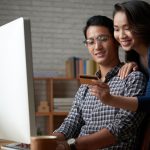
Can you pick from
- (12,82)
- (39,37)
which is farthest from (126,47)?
(39,37)

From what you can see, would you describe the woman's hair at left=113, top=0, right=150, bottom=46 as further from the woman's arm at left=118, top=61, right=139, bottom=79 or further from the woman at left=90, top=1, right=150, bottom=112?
the woman's arm at left=118, top=61, right=139, bottom=79

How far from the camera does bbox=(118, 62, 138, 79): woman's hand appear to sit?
5.03 ft

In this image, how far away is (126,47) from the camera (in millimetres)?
1533

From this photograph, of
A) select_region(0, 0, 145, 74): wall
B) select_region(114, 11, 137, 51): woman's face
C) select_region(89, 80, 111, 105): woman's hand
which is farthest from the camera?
select_region(0, 0, 145, 74): wall

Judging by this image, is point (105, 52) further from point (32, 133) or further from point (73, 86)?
point (73, 86)

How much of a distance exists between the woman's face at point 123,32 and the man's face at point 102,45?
11cm

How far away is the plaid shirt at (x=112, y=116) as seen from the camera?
4.68 ft

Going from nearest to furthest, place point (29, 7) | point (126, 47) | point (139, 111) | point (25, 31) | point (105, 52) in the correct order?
point (25, 31) < point (139, 111) < point (126, 47) < point (105, 52) < point (29, 7)

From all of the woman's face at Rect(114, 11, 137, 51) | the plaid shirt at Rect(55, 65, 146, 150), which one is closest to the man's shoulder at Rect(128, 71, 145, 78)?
the plaid shirt at Rect(55, 65, 146, 150)

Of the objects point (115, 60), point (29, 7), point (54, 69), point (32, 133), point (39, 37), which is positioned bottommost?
point (32, 133)

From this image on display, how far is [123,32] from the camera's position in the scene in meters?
1.51

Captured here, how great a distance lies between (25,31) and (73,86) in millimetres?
4064

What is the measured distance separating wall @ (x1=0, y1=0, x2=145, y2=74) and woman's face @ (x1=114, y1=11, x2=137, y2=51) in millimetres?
3419

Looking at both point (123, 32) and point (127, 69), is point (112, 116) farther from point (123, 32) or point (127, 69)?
point (123, 32)
